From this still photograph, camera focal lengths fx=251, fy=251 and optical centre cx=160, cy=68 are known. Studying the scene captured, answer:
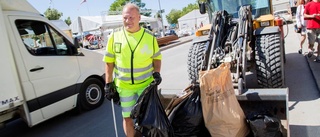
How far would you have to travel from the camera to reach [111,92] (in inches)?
110

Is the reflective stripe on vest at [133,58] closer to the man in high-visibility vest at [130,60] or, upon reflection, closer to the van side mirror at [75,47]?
the man in high-visibility vest at [130,60]

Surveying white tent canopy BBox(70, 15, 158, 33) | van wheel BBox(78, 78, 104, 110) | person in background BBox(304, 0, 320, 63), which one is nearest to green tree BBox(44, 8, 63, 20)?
white tent canopy BBox(70, 15, 158, 33)

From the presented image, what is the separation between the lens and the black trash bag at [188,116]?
8.82ft

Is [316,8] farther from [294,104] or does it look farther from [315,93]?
[294,104]

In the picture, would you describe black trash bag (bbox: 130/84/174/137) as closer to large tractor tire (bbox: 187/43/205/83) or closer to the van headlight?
large tractor tire (bbox: 187/43/205/83)

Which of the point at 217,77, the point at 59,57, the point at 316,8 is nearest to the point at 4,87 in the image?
the point at 59,57

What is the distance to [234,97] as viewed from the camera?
8.92ft

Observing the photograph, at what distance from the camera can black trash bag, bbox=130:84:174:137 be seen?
8.10 feet

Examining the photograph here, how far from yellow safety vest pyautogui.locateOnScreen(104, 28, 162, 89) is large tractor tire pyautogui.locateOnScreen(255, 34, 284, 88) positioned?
203cm

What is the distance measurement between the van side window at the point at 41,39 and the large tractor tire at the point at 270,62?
11.1 feet

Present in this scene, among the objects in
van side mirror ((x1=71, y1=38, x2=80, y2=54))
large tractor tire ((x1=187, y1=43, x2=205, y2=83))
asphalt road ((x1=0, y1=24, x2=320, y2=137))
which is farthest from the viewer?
van side mirror ((x1=71, y1=38, x2=80, y2=54))

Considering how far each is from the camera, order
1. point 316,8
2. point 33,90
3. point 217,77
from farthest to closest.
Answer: point 316,8
point 33,90
point 217,77

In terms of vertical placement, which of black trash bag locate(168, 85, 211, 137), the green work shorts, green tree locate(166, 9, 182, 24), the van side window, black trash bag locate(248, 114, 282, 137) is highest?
green tree locate(166, 9, 182, 24)

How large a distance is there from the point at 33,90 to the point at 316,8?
635 centimetres
